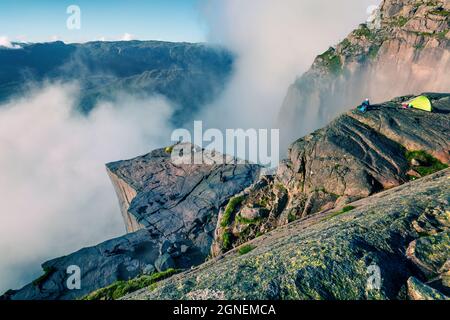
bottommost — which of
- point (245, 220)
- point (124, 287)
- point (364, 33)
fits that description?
point (245, 220)

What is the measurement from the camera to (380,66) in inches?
5413

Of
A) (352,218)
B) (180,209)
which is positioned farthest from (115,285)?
(180,209)

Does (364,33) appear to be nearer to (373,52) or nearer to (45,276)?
(373,52)

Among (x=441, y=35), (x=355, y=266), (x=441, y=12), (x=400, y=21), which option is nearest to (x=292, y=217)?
(x=355, y=266)

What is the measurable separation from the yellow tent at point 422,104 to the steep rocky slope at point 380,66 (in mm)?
80580

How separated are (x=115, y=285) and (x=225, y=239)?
1624 cm

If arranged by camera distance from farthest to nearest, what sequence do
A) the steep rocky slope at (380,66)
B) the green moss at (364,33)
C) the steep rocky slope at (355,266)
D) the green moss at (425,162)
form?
the green moss at (364,33)
the steep rocky slope at (380,66)
the green moss at (425,162)
the steep rocky slope at (355,266)

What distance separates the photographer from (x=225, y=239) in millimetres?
38281

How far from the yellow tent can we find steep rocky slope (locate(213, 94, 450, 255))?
38.9 inches

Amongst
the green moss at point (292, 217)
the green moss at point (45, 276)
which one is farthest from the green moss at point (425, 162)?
the green moss at point (45, 276)

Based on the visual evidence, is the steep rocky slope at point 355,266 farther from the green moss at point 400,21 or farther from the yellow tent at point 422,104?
the green moss at point 400,21

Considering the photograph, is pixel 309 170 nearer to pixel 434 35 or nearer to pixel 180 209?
pixel 180 209

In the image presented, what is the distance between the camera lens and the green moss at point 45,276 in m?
51.5

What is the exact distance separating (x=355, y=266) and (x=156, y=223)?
6016 centimetres
